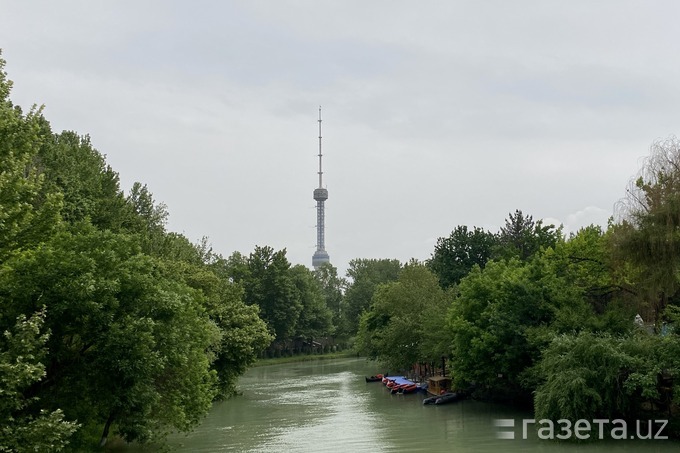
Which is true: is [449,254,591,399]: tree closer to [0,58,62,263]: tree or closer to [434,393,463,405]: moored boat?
[434,393,463,405]: moored boat

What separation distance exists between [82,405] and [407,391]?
32.7 m

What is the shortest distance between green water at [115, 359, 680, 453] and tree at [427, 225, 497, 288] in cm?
2201

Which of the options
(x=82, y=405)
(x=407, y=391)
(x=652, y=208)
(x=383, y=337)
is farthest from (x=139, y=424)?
(x=383, y=337)

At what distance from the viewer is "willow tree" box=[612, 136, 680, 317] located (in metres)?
30.5

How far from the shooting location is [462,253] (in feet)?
257

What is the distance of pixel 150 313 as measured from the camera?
2286cm

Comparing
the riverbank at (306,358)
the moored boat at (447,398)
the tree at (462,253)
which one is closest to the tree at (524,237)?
the tree at (462,253)

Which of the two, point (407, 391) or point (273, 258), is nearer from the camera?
point (407, 391)

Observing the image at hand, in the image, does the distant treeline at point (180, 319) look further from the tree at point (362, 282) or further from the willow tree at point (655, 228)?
the tree at point (362, 282)

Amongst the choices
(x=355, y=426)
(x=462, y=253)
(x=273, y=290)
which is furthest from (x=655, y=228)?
(x=273, y=290)

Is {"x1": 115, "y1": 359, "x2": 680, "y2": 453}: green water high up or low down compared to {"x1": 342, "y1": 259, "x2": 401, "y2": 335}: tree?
down

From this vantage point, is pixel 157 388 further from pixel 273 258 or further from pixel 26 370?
pixel 273 258

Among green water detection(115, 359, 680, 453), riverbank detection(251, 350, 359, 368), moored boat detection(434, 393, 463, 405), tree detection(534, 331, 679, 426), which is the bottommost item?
green water detection(115, 359, 680, 453)

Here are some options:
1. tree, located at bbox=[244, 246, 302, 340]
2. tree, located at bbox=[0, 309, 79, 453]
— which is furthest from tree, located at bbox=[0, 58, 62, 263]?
tree, located at bbox=[244, 246, 302, 340]
